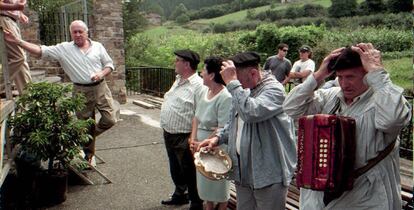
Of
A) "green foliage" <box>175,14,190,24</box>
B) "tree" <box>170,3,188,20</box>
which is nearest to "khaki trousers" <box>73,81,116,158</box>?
"green foliage" <box>175,14,190,24</box>

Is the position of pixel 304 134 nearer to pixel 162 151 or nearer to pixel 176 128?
pixel 176 128

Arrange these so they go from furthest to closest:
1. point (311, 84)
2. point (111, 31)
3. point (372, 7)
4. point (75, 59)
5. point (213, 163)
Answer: point (372, 7)
point (111, 31)
point (75, 59)
point (213, 163)
point (311, 84)

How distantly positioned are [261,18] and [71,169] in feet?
179

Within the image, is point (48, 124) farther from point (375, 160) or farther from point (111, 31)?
point (111, 31)

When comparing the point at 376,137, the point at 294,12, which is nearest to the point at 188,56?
the point at 376,137

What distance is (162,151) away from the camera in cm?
670

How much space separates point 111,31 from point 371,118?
32.9ft

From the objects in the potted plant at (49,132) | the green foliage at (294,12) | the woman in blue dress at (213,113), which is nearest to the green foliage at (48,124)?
the potted plant at (49,132)

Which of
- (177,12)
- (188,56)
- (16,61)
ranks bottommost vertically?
(16,61)

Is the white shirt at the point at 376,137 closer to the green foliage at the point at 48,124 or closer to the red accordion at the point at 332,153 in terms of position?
the red accordion at the point at 332,153

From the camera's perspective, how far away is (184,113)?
4.15 meters

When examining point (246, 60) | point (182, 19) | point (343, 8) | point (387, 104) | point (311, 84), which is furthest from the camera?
point (182, 19)

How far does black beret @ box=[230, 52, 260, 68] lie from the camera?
2.77m

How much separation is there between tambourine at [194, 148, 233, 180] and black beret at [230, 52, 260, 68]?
73 centimetres
